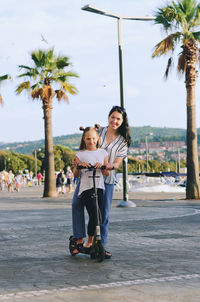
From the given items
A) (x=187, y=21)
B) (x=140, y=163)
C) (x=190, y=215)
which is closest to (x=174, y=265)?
(x=190, y=215)

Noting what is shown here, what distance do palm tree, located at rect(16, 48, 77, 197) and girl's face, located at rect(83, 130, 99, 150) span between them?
20671 millimetres

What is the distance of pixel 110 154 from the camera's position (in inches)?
283

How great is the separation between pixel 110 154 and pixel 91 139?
0.43 metres

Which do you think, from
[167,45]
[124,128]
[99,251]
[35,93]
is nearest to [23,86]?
[35,93]

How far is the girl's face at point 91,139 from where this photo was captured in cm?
685

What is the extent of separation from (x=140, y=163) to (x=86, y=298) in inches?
5087

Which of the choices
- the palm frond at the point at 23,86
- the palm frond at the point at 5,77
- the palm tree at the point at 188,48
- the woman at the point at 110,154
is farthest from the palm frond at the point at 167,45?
the woman at the point at 110,154

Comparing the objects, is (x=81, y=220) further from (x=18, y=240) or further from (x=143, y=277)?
(x=18, y=240)

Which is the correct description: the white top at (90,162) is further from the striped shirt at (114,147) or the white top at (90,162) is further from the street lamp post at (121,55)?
the street lamp post at (121,55)

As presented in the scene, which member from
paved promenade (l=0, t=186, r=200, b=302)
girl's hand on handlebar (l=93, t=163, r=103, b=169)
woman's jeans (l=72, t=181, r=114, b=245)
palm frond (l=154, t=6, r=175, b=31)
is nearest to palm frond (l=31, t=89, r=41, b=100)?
palm frond (l=154, t=6, r=175, b=31)

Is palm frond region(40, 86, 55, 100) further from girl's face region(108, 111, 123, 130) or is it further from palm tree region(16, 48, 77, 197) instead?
girl's face region(108, 111, 123, 130)

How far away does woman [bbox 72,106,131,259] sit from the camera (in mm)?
7082

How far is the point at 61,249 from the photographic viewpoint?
315 inches

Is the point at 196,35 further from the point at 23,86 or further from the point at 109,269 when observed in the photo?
the point at 109,269
